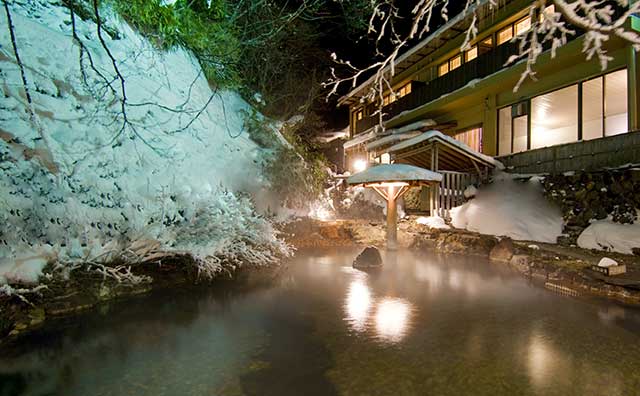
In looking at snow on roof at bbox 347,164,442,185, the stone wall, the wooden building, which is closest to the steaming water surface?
the stone wall

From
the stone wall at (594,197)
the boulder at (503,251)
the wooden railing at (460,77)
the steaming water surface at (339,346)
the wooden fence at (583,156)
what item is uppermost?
the wooden railing at (460,77)

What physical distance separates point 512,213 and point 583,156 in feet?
7.01

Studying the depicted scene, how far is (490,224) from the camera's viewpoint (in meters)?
9.70

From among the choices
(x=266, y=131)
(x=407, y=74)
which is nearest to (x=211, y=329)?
(x=266, y=131)

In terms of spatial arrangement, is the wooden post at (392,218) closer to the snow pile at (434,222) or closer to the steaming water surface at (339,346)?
the snow pile at (434,222)

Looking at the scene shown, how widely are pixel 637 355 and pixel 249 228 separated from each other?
6246 mm

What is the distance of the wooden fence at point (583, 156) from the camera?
756 centimetres

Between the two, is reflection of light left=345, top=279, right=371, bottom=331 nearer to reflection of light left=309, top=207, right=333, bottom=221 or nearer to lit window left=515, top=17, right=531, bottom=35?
reflection of light left=309, top=207, right=333, bottom=221

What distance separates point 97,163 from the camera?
5797mm

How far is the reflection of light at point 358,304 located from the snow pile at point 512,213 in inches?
198

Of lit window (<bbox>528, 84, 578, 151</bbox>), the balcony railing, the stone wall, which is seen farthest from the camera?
the balcony railing

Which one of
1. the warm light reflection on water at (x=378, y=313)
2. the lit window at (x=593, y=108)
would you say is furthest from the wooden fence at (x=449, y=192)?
the warm light reflection on water at (x=378, y=313)

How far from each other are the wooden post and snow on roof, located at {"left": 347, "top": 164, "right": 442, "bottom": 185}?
68 cm

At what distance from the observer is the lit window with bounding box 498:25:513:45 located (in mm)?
12223
